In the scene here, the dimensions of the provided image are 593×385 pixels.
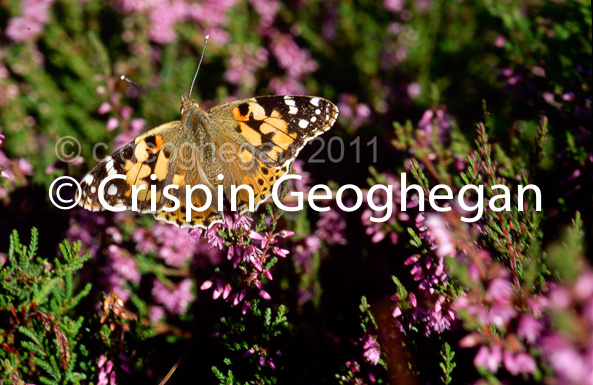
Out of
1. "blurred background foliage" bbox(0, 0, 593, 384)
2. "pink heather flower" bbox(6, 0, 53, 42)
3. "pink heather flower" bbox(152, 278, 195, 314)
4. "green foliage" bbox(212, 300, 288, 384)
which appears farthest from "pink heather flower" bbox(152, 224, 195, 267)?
"pink heather flower" bbox(6, 0, 53, 42)

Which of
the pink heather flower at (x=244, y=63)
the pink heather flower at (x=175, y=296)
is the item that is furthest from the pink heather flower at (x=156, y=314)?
the pink heather flower at (x=244, y=63)

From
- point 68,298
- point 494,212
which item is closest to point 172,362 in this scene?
point 68,298

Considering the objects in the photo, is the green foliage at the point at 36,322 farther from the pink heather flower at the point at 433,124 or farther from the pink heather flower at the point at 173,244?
the pink heather flower at the point at 433,124

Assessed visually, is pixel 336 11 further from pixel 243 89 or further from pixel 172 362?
pixel 172 362

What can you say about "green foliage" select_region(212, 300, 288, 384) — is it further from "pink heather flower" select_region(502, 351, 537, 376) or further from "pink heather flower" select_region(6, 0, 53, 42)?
"pink heather flower" select_region(6, 0, 53, 42)

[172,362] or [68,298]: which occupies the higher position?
[68,298]
